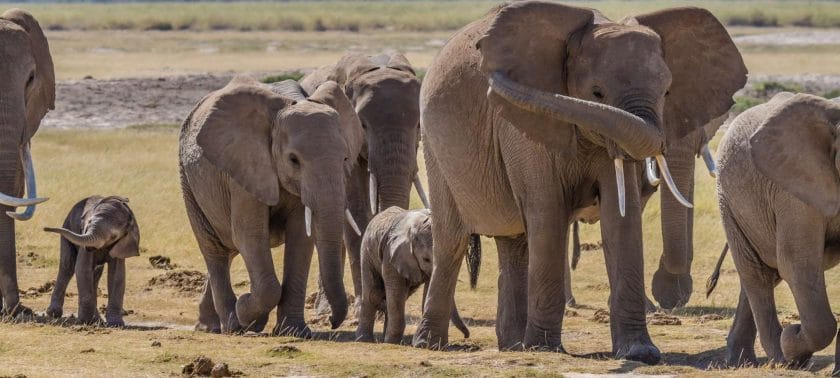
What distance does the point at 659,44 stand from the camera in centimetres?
965

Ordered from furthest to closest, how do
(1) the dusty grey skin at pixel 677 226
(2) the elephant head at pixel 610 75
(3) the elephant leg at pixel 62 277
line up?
(1) the dusty grey skin at pixel 677 226
(3) the elephant leg at pixel 62 277
(2) the elephant head at pixel 610 75

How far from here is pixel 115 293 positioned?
13227 millimetres

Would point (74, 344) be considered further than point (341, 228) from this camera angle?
No

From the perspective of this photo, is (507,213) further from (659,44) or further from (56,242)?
(56,242)

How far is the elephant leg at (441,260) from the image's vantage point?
11.6 m

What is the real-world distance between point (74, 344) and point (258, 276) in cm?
151

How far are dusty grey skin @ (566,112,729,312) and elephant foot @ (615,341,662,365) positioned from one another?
332 centimetres

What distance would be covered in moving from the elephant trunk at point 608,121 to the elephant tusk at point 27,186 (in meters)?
4.58

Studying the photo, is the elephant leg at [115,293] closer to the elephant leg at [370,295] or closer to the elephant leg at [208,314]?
the elephant leg at [208,314]

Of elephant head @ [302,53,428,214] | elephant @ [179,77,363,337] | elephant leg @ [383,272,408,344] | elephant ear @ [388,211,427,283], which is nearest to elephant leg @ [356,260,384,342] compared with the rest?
elephant leg @ [383,272,408,344]

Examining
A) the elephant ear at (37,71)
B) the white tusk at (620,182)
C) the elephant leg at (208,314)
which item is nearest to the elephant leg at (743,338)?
the white tusk at (620,182)

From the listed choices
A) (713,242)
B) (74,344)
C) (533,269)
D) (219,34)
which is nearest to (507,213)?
(533,269)

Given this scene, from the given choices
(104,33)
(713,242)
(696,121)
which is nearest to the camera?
(696,121)

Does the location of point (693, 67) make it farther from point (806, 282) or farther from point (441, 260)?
point (441, 260)
